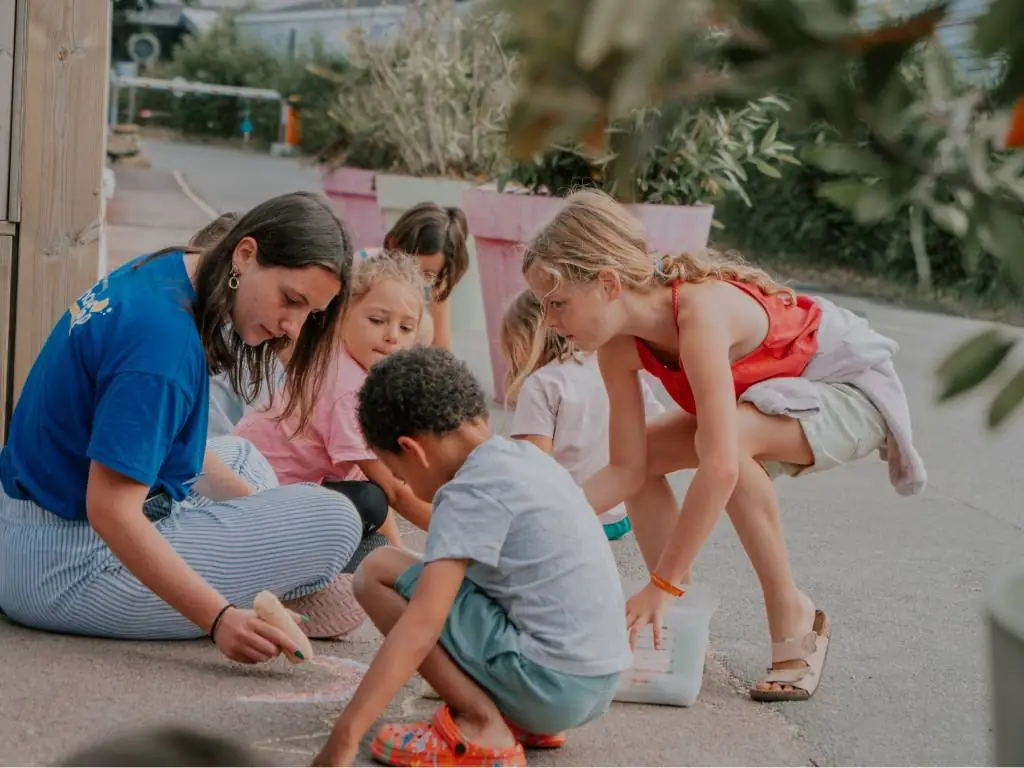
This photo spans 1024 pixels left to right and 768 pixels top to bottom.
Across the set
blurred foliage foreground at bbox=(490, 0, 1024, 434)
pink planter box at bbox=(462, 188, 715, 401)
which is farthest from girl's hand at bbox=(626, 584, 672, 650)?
pink planter box at bbox=(462, 188, 715, 401)

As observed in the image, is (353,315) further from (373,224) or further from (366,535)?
(373,224)

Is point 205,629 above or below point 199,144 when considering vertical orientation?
above

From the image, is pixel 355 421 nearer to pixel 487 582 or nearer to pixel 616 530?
pixel 616 530

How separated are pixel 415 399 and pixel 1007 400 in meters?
1.62

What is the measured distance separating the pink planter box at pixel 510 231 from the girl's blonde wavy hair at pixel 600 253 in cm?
233

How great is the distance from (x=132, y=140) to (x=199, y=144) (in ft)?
35.2

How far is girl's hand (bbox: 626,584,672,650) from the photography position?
308 centimetres

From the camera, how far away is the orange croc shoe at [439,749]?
8.82 feet

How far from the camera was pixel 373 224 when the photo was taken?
399 inches

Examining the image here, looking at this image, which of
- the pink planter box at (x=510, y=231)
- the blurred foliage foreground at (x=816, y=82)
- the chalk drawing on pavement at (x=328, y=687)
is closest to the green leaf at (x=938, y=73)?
the blurred foliage foreground at (x=816, y=82)

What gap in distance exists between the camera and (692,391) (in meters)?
3.30

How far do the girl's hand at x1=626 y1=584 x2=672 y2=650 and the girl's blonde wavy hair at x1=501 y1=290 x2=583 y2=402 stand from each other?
159 centimetres

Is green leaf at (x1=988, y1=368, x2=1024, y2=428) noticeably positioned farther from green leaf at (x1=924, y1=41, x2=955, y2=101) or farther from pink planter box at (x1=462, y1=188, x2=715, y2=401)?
pink planter box at (x1=462, y1=188, x2=715, y2=401)

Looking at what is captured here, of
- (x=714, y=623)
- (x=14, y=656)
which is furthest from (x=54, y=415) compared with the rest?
(x=714, y=623)
